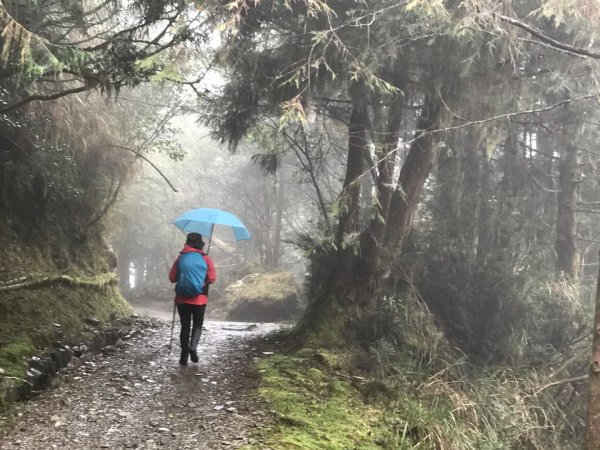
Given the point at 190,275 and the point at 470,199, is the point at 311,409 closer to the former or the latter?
the point at 190,275

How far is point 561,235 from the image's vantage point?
1330 centimetres

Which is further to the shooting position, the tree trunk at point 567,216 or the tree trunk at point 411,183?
the tree trunk at point 567,216

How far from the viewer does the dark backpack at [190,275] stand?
6633 mm

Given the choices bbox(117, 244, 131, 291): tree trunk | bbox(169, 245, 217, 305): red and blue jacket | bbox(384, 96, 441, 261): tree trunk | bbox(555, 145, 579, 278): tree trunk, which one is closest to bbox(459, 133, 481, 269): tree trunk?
bbox(384, 96, 441, 261): tree trunk

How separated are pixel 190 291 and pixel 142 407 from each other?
1886mm

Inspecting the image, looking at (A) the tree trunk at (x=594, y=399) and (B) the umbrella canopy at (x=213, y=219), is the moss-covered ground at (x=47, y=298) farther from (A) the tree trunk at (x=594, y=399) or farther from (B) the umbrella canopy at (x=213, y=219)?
(A) the tree trunk at (x=594, y=399)

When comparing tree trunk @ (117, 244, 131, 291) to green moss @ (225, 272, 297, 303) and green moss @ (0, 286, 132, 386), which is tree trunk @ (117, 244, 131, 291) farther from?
green moss @ (0, 286, 132, 386)

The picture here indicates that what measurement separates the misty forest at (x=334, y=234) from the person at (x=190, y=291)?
2.2 inches

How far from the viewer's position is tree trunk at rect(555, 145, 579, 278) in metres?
13.1

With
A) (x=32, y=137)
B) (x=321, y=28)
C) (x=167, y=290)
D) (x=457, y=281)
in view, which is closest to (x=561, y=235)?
(x=457, y=281)

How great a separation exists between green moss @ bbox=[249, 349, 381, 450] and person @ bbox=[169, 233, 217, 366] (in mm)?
1091

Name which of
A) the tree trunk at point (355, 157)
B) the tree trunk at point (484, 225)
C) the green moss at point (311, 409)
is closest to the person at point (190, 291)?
the green moss at point (311, 409)

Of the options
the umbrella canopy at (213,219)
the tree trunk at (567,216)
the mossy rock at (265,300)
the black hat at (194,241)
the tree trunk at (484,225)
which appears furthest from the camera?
the mossy rock at (265,300)

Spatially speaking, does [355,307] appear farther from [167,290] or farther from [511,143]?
[167,290]
